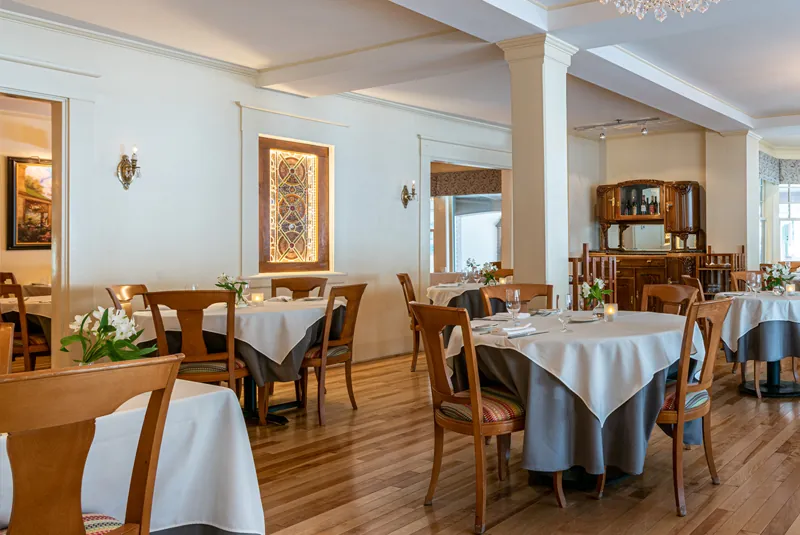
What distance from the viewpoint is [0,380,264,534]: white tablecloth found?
6.01 ft

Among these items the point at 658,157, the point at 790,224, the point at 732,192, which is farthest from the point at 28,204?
the point at 790,224

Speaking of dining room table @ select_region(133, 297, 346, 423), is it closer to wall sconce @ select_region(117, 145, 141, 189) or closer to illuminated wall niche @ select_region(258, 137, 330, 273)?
wall sconce @ select_region(117, 145, 141, 189)

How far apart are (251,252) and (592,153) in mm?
6856

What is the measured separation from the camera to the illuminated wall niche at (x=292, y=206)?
23.7ft

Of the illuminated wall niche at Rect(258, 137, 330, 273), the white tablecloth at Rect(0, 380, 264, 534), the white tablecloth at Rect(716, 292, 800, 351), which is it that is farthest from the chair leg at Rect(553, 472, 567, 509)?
the illuminated wall niche at Rect(258, 137, 330, 273)

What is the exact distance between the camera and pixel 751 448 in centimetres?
437

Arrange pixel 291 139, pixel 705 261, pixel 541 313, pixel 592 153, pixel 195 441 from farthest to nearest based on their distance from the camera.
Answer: pixel 592 153 → pixel 705 261 → pixel 291 139 → pixel 541 313 → pixel 195 441

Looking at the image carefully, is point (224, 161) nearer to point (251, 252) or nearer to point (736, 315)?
point (251, 252)

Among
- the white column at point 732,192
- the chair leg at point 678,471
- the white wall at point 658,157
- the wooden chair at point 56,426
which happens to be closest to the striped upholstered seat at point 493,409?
the chair leg at point 678,471

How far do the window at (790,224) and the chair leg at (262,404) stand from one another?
440 inches

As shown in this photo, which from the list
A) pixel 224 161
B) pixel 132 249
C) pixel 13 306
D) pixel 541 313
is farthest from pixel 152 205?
pixel 541 313

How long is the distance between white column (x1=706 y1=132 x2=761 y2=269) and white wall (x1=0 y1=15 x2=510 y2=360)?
4.92 metres

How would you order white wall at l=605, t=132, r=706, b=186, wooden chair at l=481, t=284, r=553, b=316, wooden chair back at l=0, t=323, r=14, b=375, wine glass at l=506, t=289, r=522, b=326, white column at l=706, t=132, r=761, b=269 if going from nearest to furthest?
wooden chair back at l=0, t=323, r=14, b=375, wine glass at l=506, t=289, r=522, b=326, wooden chair at l=481, t=284, r=553, b=316, white column at l=706, t=132, r=761, b=269, white wall at l=605, t=132, r=706, b=186

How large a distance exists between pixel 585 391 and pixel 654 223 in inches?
348
